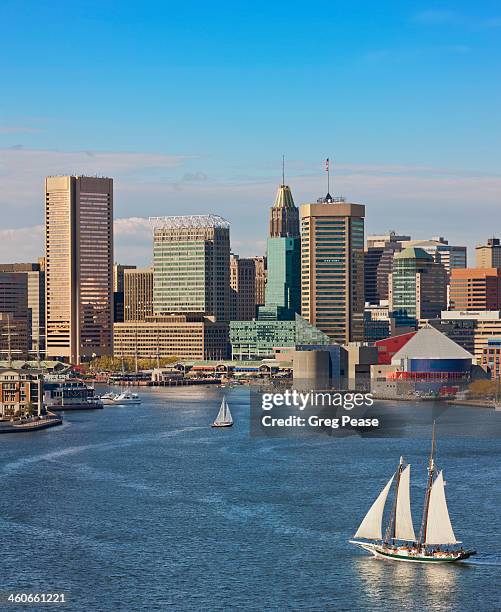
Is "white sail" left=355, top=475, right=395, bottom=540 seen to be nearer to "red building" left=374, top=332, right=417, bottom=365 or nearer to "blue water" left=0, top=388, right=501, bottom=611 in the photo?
"blue water" left=0, top=388, right=501, bottom=611

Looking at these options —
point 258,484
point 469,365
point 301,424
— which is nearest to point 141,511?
point 258,484

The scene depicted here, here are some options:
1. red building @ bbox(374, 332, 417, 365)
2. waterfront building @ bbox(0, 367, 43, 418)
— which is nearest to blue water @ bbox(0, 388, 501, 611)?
waterfront building @ bbox(0, 367, 43, 418)

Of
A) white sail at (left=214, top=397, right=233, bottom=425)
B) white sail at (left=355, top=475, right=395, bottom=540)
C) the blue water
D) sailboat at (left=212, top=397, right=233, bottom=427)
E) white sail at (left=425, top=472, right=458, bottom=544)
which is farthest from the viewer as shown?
white sail at (left=214, top=397, right=233, bottom=425)

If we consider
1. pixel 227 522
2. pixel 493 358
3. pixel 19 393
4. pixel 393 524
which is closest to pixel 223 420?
pixel 19 393

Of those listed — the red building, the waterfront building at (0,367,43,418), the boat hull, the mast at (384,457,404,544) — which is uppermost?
the red building

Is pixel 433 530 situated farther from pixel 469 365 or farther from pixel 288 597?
pixel 469 365
